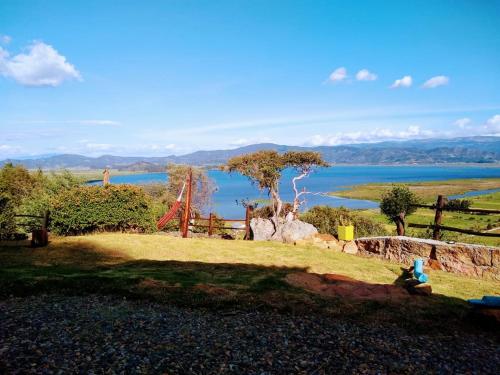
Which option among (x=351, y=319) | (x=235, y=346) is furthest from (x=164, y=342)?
(x=351, y=319)

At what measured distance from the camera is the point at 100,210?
2212 centimetres

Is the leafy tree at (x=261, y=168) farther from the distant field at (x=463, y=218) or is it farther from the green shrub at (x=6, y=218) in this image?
the distant field at (x=463, y=218)

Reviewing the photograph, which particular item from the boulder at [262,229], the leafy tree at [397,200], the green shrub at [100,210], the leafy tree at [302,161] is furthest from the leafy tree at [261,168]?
the green shrub at [100,210]

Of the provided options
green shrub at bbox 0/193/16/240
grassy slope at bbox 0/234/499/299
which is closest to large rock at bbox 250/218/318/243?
grassy slope at bbox 0/234/499/299

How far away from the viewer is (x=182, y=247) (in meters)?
18.8

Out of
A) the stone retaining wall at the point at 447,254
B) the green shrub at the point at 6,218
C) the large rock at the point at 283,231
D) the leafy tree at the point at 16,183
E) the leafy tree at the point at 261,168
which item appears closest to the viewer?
the stone retaining wall at the point at 447,254

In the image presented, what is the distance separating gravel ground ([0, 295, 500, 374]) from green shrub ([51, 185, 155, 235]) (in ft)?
43.7

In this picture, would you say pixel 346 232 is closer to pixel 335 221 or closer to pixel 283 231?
pixel 283 231

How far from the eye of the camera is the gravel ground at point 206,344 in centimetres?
607

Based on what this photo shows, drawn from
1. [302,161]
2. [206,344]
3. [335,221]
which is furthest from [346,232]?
[302,161]

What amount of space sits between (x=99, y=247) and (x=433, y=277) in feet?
49.4

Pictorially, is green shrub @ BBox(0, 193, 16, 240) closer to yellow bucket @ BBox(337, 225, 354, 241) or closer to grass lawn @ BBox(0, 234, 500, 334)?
grass lawn @ BBox(0, 234, 500, 334)

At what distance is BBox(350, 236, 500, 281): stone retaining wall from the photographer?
14.5 m

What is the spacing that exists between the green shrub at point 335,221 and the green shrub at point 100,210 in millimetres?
15555
